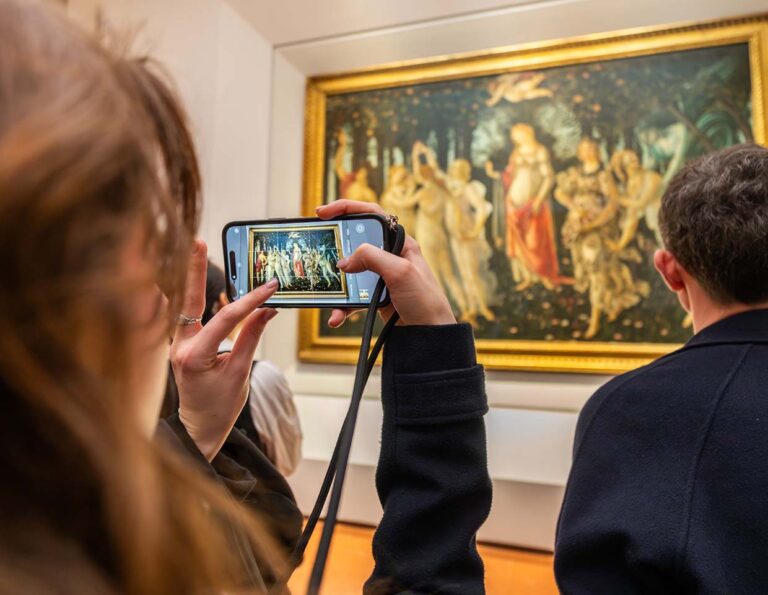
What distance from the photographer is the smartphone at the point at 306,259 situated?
37.0 inches

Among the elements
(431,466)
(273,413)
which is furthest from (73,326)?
(273,413)

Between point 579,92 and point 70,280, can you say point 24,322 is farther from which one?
point 579,92

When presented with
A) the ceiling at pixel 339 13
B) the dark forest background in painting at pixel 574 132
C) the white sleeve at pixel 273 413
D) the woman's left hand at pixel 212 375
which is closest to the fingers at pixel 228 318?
the woman's left hand at pixel 212 375

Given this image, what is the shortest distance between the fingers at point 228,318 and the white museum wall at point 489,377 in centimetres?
276

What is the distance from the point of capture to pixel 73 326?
34cm

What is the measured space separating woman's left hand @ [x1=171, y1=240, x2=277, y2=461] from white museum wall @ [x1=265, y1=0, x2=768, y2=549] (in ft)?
8.82

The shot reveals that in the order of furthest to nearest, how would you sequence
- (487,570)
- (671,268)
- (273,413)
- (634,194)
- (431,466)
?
1. (634,194)
2. (487,570)
3. (273,413)
4. (671,268)
5. (431,466)

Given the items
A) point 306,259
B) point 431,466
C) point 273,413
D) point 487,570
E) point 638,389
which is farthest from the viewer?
point 487,570

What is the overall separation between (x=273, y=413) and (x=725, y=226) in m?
1.53

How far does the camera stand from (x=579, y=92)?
11.7ft

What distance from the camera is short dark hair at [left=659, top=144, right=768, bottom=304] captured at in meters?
1.20

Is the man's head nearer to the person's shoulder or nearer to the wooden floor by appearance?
the person's shoulder

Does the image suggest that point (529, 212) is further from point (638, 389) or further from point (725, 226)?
point (638, 389)

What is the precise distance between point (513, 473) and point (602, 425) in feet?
7.77
